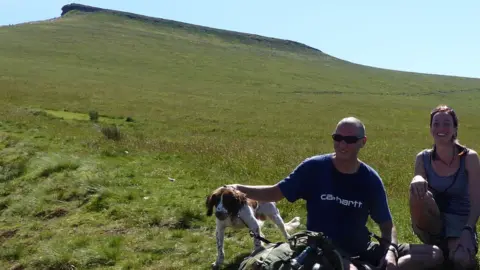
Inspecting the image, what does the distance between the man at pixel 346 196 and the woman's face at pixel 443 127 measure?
1422mm

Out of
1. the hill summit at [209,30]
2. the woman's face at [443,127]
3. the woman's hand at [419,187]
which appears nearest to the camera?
the woman's hand at [419,187]

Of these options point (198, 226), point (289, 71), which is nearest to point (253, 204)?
point (198, 226)

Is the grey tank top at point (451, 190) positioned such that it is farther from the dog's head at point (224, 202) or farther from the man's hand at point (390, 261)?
the dog's head at point (224, 202)

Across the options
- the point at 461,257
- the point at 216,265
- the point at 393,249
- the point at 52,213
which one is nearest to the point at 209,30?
the point at 52,213

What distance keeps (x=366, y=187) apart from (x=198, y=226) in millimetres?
4352

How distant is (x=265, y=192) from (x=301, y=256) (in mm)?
1237

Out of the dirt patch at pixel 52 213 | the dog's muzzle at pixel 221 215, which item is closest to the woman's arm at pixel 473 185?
the dog's muzzle at pixel 221 215

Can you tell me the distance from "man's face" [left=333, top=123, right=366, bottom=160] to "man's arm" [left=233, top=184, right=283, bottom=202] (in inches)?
33.8

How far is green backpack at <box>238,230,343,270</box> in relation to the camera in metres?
4.64

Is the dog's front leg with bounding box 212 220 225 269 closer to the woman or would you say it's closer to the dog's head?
the dog's head

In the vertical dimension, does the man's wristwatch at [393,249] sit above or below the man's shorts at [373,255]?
above

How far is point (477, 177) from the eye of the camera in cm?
625

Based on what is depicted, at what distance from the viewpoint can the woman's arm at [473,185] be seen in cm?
617

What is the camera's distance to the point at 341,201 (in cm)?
536
